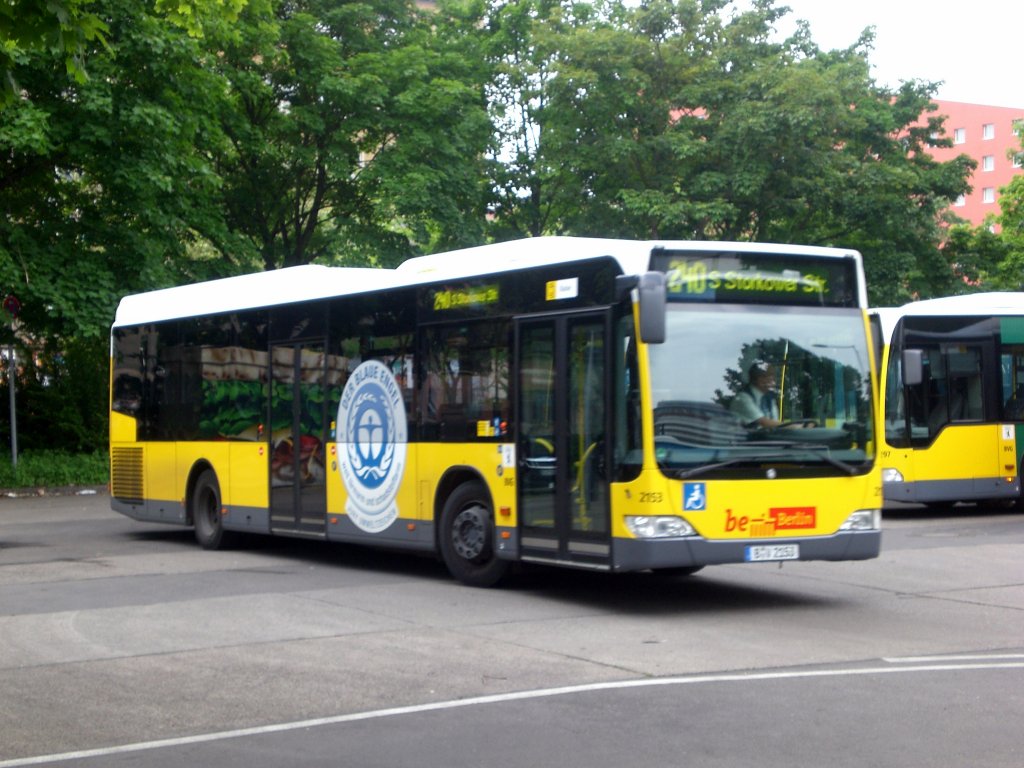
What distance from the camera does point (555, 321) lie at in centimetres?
1213

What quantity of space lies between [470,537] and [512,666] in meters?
4.14

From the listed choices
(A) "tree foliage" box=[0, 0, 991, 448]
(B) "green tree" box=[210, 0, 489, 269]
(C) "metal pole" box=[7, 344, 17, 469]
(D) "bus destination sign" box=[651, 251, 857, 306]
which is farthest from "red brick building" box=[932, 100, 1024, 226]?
(D) "bus destination sign" box=[651, 251, 857, 306]

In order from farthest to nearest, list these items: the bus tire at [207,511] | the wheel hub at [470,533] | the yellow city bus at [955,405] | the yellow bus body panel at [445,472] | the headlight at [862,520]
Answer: the yellow city bus at [955,405]
the bus tire at [207,511]
the wheel hub at [470,533]
the yellow bus body panel at [445,472]
the headlight at [862,520]

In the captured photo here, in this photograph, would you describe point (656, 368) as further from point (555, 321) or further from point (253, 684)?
point (253, 684)

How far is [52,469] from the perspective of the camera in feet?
102

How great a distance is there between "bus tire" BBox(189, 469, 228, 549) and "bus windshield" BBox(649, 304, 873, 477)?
8093 millimetres

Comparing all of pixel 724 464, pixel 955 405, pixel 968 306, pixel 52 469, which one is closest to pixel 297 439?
pixel 724 464

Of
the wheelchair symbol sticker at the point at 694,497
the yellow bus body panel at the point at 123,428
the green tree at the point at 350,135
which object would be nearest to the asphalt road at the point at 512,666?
the wheelchair symbol sticker at the point at 694,497

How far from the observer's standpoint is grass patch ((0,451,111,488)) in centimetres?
3033

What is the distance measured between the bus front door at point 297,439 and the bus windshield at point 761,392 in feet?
17.9

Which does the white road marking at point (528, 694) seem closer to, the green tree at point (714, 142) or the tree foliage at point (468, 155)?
the tree foliage at point (468, 155)

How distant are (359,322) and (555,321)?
3491mm

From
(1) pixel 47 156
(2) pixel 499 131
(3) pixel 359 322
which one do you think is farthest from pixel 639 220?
(3) pixel 359 322

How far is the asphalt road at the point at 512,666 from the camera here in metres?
6.87
